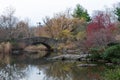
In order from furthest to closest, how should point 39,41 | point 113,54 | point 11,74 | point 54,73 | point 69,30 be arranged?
point 69,30 → point 39,41 → point 113,54 → point 54,73 → point 11,74

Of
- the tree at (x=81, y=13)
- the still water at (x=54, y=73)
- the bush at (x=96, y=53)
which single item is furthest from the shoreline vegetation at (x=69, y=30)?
the still water at (x=54, y=73)

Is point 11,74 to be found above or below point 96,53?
below

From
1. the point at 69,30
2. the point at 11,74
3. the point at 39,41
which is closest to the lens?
the point at 11,74

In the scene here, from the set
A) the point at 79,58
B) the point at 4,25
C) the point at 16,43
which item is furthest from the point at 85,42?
the point at 4,25

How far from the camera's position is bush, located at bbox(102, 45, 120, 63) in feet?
81.0

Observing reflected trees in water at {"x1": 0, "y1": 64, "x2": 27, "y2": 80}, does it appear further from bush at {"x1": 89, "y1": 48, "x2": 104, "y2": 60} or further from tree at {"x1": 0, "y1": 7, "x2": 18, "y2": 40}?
tree at {"x1": 0, "y1": 7, "x2": 18, "y2": 40}

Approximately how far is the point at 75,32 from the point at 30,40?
8643mm

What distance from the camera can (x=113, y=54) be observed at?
25047 millimetres

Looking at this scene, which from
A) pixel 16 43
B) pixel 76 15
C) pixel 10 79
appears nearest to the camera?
pixel 10 79

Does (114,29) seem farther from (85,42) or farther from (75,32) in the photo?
(75,32)

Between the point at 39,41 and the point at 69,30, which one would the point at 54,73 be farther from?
the point at 69,30

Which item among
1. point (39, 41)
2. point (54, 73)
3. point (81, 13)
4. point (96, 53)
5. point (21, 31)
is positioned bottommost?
point (54, 73)

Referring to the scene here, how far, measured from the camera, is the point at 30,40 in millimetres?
50406

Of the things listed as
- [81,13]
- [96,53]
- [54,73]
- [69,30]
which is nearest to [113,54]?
[96,53]
